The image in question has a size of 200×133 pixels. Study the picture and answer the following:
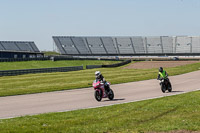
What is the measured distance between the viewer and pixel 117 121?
12.7 m

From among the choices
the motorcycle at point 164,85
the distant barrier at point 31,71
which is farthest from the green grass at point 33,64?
the motorcycle at point 164,85

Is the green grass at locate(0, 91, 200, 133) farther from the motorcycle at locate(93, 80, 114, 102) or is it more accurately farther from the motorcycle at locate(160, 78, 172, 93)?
the motorcycle at locate(160, 78, 172, 93)

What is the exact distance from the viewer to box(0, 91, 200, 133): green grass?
11.4 metres

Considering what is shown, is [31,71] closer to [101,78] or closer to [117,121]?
[101,78]

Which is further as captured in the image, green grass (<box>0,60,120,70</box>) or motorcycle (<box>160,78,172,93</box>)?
green grass (<box>0,60,120,70</box>)

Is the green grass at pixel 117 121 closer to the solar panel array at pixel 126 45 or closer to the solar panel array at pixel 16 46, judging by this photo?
the solar panel array at pixel 16 46

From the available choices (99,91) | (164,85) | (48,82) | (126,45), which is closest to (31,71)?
(48,82)

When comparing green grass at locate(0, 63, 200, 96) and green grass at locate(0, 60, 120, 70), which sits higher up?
green grass at locate(0, 60, 120, 70)

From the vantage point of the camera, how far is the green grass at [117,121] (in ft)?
37.3

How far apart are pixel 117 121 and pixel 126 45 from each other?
148632mm

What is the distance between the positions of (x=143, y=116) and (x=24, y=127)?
4232 mm

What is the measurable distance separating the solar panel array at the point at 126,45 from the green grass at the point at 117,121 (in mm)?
132621

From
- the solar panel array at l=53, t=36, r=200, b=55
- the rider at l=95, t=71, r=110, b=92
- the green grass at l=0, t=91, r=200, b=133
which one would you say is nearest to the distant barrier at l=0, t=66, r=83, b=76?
the rider at l=95, t=71, r=110, b=92

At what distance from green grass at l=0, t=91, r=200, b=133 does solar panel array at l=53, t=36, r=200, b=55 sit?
435 feet
